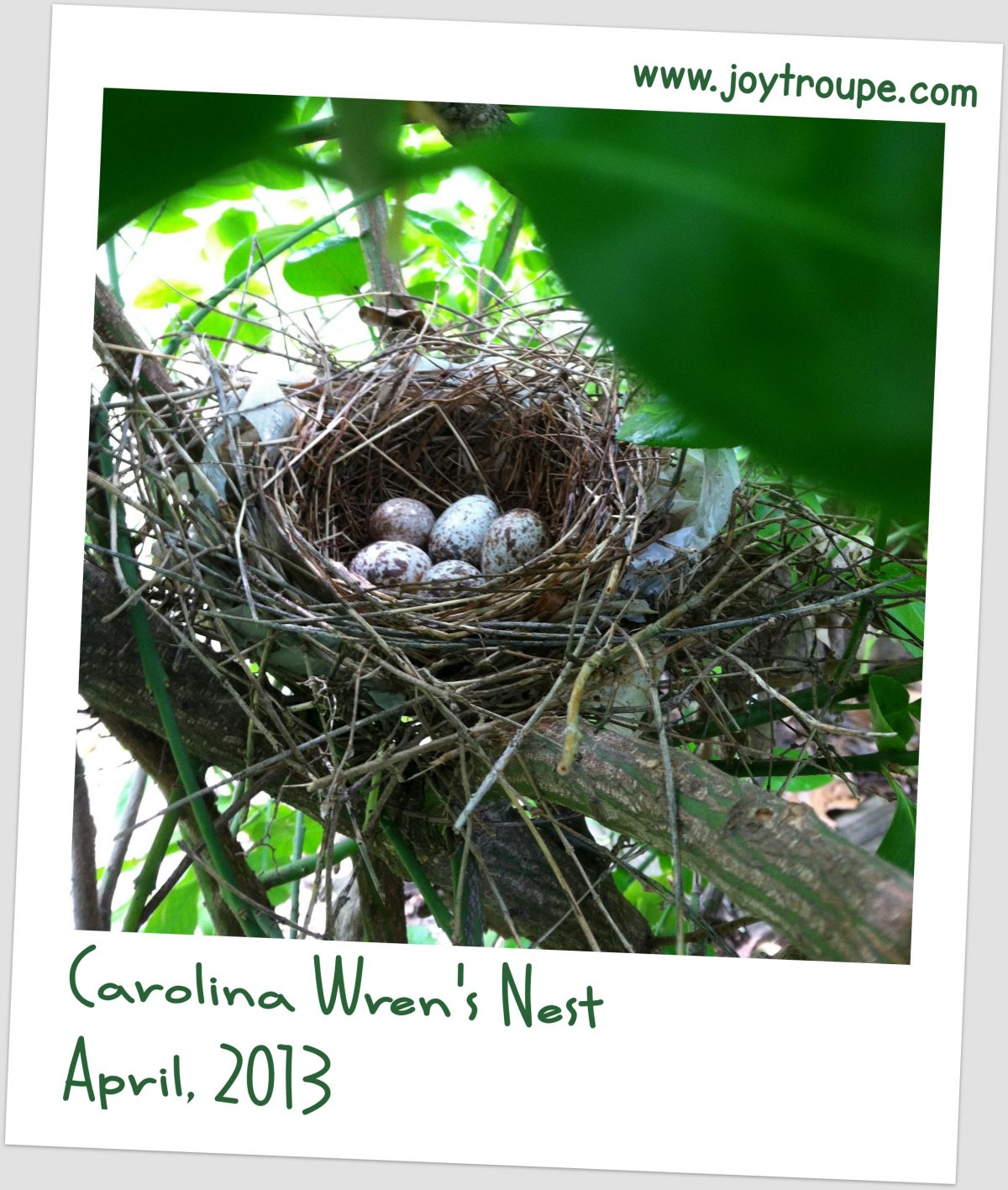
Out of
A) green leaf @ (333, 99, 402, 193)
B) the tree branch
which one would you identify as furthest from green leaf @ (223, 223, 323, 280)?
green leaf @ (333, 99, 402, 193)

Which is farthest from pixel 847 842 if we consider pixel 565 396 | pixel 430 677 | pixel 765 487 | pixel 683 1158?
pixel 565 396

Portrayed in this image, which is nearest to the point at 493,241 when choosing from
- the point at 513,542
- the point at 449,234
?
the point at 449,234

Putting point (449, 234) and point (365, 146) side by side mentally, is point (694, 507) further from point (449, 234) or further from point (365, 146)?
point (365, 146)

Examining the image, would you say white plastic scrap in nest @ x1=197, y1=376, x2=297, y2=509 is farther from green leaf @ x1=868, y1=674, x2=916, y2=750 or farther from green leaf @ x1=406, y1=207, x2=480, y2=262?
green leaf @ x1=868, y1=674, x2=916, y2=750

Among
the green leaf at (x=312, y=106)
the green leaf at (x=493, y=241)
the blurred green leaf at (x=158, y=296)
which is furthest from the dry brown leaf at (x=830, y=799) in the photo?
the green leaf at (x=312, y=106)

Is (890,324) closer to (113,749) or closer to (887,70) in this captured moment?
(887,70)

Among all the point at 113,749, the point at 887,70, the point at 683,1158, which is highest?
the point at 887,70
